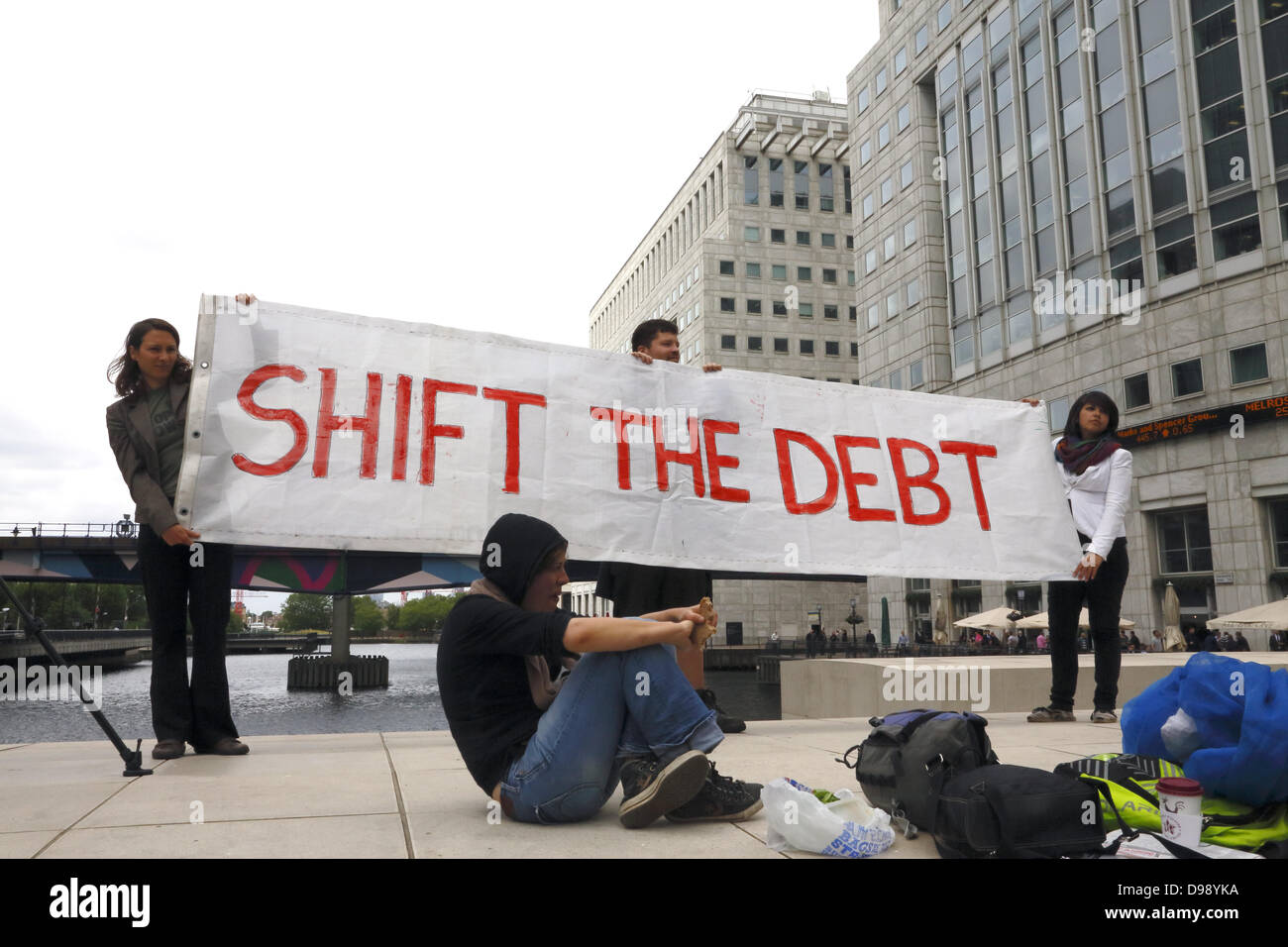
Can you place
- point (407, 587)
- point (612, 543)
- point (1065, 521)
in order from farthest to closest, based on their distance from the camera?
point (407, 587), point (1065, 521), point (612, 543)

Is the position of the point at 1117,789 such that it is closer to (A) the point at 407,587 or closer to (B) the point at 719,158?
(A) the point at 407,587

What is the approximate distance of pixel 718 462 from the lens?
632cm

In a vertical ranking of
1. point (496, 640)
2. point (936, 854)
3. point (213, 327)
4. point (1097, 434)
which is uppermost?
point (213, 327)

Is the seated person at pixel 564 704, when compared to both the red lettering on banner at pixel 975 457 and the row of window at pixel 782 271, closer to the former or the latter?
the red lettering on banner at pixel 975 457

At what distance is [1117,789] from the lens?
126 inches

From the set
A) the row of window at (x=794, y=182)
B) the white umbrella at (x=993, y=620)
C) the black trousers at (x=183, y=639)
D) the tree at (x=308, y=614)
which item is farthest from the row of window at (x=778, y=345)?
the tree at (x=308, y=614)

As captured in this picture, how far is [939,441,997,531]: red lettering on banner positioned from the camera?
690 cm

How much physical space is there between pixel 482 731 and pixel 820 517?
12.6ft

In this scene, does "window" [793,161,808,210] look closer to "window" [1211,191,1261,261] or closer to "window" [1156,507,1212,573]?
"window" [1211,191,1261,261]

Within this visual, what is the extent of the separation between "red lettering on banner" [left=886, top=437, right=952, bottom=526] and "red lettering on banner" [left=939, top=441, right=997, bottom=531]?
18 cm

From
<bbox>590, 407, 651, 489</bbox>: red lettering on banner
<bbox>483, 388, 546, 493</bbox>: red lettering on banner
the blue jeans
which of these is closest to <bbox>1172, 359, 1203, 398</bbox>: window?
<bbox>590, 407, 651, 489</bbox>: red lettering on banner

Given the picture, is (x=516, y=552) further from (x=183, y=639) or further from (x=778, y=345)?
(x=778, y=345)
